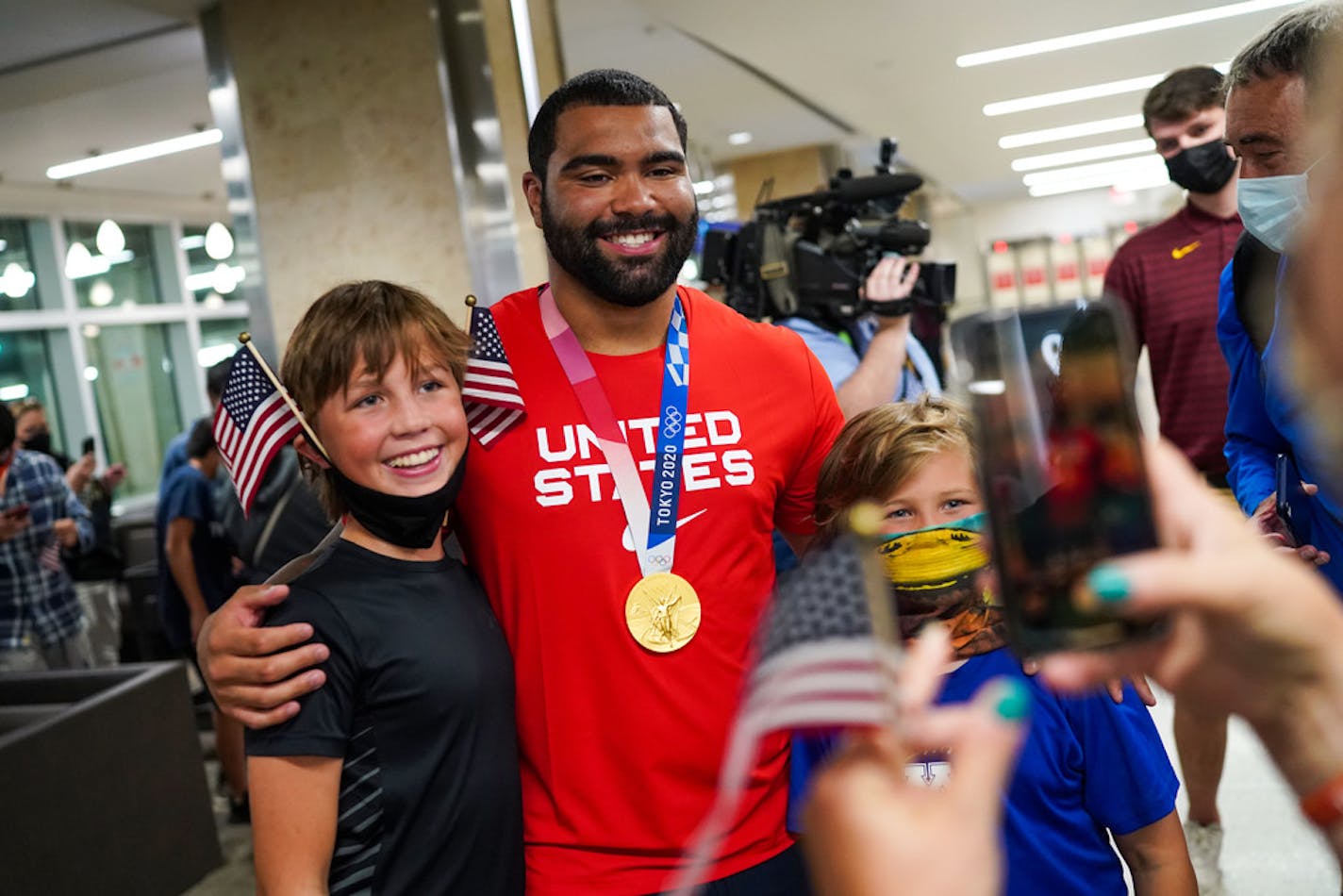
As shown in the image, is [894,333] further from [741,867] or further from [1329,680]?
[1329,680]

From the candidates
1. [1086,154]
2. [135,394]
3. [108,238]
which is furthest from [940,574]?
[1086,154]

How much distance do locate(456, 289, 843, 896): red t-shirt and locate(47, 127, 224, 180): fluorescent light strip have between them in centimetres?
876

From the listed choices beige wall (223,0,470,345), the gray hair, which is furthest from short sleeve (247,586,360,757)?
beige wall (223,0,470,345)

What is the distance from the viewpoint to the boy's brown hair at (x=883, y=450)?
1522 millimetres

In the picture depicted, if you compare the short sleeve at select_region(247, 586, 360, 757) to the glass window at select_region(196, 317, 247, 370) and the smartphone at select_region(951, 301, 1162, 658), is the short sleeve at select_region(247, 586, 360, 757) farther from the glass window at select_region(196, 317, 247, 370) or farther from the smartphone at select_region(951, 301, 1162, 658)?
the glass window at select_region(196, 317, 247, 370)

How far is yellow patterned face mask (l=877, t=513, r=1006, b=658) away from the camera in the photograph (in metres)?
1.33

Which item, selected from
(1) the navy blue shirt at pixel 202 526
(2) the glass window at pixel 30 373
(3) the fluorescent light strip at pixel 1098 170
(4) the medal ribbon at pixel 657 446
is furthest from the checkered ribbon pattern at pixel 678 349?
(3) the fluorescent light strip at pixel 1098 170

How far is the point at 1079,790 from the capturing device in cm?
150

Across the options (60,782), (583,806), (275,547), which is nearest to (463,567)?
(583,806)

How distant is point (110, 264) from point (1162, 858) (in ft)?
43.7

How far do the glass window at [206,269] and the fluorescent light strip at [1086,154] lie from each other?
11583mm

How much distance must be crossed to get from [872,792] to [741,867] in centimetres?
114

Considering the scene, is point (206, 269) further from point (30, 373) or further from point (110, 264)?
point (30, 373)

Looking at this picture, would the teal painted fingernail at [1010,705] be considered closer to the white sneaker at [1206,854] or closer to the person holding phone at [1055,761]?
the person holding phone at [1055,761]
